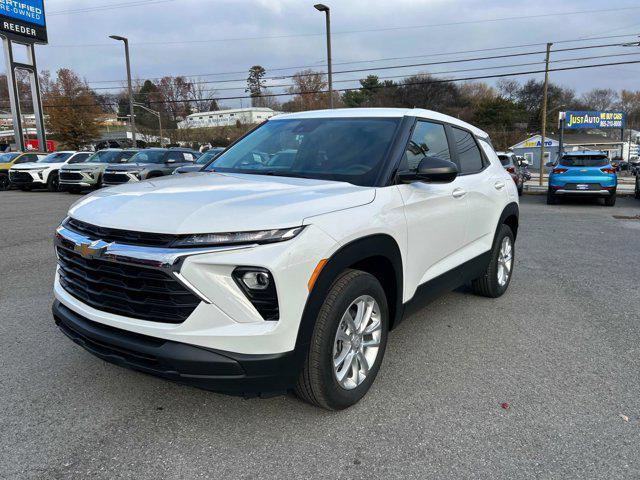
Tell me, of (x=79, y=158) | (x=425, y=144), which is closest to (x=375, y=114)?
(x=425, y=144)

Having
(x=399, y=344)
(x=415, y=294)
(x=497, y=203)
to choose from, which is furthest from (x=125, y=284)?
(x=497, y=203)

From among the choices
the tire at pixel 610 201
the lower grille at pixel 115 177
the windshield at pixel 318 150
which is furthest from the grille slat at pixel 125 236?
the tire at pixel 610 201

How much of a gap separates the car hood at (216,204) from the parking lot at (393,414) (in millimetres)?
1169

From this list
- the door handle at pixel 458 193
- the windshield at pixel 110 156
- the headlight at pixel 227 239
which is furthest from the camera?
the windshield at pixel 110 156

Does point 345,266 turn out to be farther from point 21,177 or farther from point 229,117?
point 229,117

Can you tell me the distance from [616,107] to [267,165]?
104 meters

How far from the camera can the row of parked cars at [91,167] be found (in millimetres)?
16062

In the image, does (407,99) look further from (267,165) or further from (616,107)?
(267,165)

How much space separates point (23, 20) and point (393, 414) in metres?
33.1

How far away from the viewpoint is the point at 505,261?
17.7ft

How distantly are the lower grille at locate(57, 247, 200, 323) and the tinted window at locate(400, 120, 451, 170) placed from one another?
1758 millimetres

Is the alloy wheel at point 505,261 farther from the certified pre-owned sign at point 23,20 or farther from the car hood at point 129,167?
the certified pre-owned sign at point 23,20

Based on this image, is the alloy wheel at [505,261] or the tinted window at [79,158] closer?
the alloy wheel at [505,261]

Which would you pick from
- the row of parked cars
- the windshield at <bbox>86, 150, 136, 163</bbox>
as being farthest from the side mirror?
the windshield at <bbox>86, 150, 136, 163</bbox>
